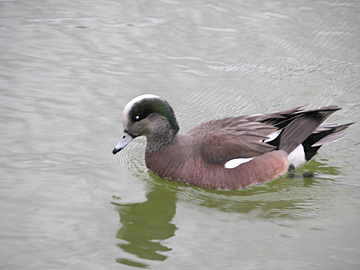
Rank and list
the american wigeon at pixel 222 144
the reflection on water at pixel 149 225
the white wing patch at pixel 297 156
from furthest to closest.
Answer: the white wing patch at pixel 297 156 < the american wigeon at pixel 222 144 < the reflection on water at pixel 149 225

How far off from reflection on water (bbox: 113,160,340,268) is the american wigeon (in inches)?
5.4

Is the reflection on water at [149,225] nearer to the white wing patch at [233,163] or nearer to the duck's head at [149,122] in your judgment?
the duck's head at [149,122]

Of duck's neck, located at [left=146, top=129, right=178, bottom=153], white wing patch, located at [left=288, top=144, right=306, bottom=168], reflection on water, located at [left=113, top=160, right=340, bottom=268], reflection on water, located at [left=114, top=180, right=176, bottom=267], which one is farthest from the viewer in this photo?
white wing patch, located at [left=288, top=144, right=306, bottom=168]

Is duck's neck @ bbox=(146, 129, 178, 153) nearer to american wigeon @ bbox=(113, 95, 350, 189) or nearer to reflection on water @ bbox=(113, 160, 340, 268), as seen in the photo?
american wigeon @ bbox=(113, 95, 350, 189)

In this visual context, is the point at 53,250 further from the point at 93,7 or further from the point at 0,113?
the point at 93,7

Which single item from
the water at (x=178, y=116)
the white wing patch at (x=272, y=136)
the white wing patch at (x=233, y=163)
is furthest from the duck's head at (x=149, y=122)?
the white wing patch at (x=272, y=136)

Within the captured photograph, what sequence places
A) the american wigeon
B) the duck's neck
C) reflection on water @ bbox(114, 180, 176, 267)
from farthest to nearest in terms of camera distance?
the duck's neck, the american wigeon, reflection on water @ bbox(114, 180, 176, 267)

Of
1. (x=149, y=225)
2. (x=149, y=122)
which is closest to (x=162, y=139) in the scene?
(x=149, y=122)

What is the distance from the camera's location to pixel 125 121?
23.2 feet

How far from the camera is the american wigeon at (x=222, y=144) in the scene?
23.2 ft

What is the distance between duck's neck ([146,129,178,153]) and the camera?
733cm

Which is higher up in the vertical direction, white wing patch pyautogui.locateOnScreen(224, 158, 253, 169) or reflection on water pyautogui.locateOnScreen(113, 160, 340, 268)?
white wing patch pyautogui.locateOnScreen(224, 158, 253, 169)

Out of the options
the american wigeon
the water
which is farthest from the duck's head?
the water

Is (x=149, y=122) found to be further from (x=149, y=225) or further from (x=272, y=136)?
(x=272, y=136)
